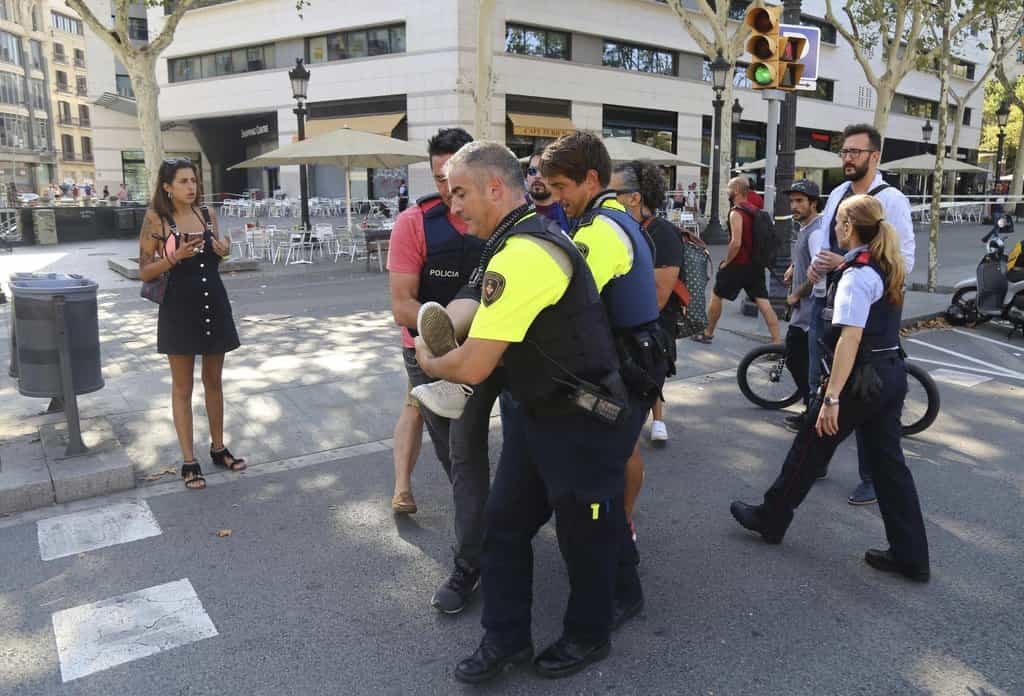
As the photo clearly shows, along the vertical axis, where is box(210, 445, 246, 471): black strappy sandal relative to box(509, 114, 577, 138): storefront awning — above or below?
below

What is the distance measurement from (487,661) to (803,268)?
397 centimetres

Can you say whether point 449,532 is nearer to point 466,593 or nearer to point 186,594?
point 466,593

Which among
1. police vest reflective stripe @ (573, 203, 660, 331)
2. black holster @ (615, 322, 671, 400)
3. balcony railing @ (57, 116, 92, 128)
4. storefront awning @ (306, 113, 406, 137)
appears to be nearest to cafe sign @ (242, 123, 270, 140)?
storefront awning @ (306, 113, 406, 137)

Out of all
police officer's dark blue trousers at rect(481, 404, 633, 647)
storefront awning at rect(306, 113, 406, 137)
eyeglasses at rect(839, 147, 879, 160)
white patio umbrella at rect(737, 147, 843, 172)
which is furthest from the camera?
storefront awning at rect(306, 113, 406, 137)

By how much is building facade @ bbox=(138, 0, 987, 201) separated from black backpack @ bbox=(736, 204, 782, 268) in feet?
72.2

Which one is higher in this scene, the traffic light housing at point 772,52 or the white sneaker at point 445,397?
the traffic light housing at point 772,52

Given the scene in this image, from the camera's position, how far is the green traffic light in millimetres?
8438

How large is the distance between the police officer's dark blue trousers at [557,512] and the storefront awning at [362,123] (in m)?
29.3

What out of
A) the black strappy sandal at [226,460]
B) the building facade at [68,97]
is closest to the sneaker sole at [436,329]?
the black strappy sandal at [226,460]

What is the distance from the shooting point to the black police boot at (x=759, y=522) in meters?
4.05

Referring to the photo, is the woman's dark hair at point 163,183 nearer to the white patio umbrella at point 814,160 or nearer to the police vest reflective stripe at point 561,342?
the police vest reflective stripe at point 561,342

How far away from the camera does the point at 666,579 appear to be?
12.4ft

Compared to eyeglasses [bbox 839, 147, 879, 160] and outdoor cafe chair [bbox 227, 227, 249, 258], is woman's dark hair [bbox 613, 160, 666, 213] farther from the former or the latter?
outdoor cafe chair [bbox 227, 227, 249, 258]

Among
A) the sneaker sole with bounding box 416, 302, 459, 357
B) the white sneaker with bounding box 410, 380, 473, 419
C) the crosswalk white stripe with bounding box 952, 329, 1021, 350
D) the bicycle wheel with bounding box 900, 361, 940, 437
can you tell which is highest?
the sneaker sole with bounding box 416, 302, 459, 357
